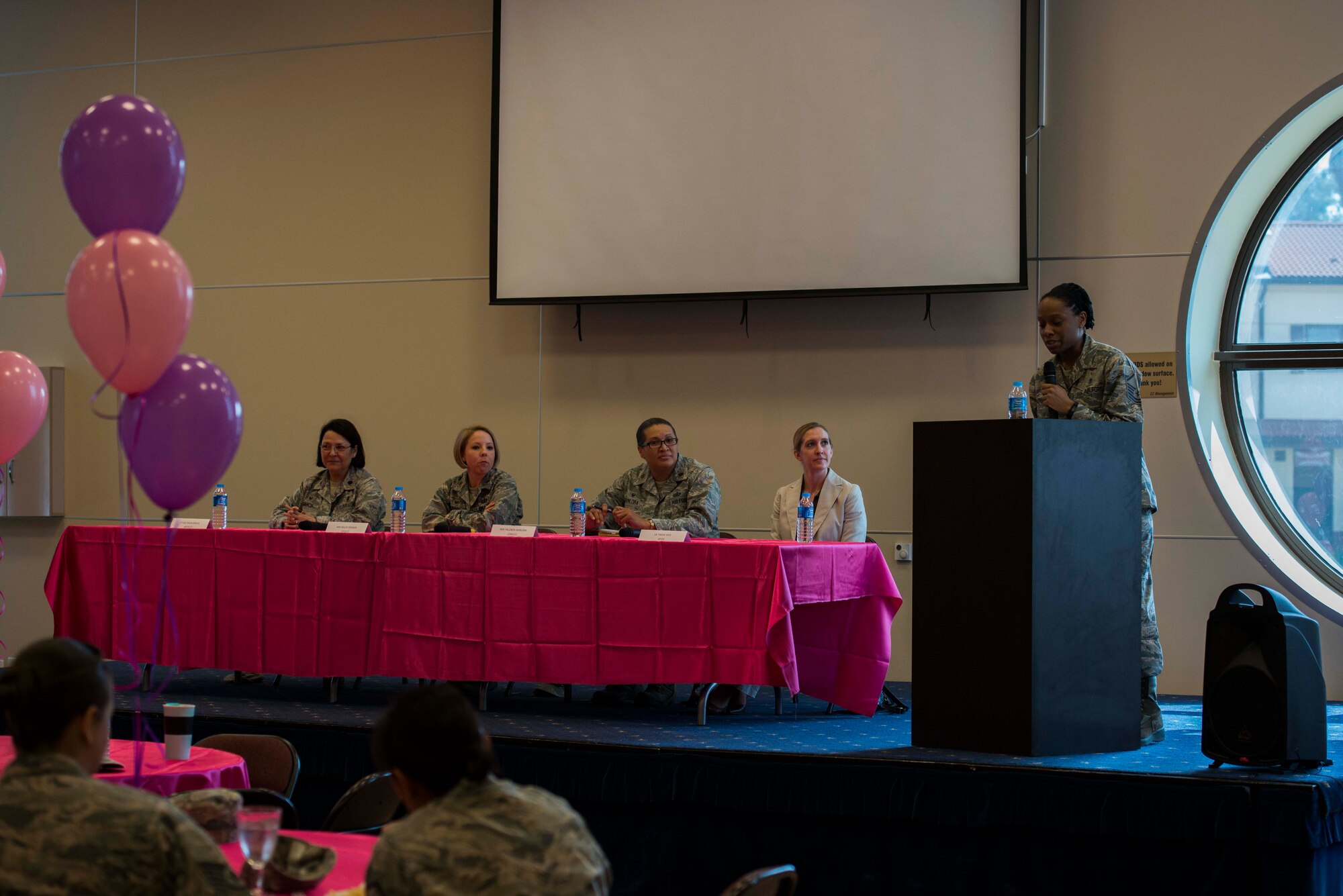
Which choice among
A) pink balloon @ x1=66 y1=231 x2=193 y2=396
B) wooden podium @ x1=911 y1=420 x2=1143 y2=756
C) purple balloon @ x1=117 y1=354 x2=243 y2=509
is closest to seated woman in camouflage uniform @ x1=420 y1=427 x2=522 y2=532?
wooden podium @ x1=911 y1=420 x2=1143 y2=756

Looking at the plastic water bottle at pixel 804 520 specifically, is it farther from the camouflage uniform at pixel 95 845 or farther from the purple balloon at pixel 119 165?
the camouflage uniform at pixel 95 845

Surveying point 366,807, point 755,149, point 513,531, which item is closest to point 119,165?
point 366,807

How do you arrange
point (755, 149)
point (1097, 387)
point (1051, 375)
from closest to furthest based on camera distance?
1. point (1051, 375)
2. point (1097, 387)
3. point (755, 149)

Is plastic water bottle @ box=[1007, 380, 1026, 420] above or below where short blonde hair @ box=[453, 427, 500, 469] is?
above

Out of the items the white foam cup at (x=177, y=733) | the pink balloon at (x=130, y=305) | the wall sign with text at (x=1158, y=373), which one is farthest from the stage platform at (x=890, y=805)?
the pink balloon at (x=130, y=305)

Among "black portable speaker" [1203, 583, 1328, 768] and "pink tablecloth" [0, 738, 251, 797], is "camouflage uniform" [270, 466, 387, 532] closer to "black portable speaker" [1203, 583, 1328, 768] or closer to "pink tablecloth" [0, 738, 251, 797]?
"pink tablecloth" [0, 738, 251, 797]

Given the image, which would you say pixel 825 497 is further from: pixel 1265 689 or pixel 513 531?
pixel 1265 689

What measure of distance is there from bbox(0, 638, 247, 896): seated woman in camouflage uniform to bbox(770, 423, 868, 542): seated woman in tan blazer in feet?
12.0

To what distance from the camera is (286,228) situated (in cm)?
696

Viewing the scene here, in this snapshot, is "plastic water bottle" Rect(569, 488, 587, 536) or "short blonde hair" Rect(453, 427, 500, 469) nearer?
"plastic water bottle" Rect(569, 488, 587, 536)

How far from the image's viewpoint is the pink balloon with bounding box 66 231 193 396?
2395 mm

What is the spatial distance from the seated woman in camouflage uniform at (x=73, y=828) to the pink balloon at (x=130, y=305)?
1.09 meters

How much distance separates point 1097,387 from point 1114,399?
2.9 inches

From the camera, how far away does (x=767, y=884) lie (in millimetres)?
1829
